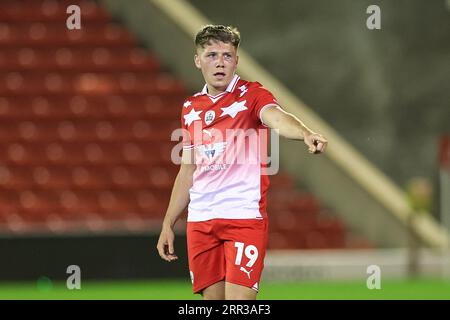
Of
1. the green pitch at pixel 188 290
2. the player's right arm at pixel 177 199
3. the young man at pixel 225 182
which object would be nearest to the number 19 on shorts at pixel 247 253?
the young man at pixel 225 182

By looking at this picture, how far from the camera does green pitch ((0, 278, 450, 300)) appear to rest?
11.4m

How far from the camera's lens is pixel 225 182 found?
600cm

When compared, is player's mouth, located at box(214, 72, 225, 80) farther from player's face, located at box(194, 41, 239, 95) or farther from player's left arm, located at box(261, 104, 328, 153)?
player's left arm, located at box(261, 104, 328, 153)

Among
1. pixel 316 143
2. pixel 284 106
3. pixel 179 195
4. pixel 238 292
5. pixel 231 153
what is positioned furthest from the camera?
pixel 284 106

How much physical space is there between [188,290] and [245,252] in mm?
6346

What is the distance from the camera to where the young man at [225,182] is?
5902 millimetres

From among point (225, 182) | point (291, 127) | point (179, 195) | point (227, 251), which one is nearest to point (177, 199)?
point (179, 195)

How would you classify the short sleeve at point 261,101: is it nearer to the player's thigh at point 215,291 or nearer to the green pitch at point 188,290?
the player's thigh at point 215,291

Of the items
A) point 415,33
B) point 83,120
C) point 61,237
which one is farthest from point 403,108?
point 61,237

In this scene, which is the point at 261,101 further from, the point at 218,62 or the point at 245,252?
the point at 245,252

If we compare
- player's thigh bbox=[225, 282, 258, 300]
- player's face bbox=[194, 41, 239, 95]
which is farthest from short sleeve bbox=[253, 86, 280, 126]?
player's thigh bbox=[225, 282, 258, 300]

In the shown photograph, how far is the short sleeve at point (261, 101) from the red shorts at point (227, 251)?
55 cm

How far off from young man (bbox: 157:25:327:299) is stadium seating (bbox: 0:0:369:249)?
887 cm

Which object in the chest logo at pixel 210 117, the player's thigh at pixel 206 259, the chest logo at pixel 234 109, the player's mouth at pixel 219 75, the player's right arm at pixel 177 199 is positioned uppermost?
the player's mouth at pixel 219 75
